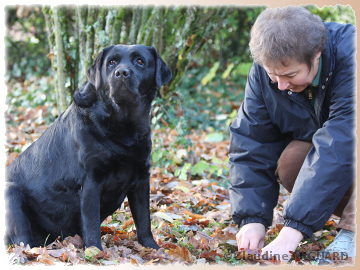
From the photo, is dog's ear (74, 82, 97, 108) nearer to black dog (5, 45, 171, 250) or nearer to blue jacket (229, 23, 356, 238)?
black dog (5, 45, 171, 250)

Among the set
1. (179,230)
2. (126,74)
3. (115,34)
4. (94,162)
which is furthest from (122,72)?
(115,34)

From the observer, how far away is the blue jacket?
2.22 m

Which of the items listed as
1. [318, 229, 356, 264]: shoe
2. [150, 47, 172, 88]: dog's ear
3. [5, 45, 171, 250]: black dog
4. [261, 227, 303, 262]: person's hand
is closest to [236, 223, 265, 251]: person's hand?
[261, 227, 303, 262]: person's hand

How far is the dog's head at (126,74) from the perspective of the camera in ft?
8.25

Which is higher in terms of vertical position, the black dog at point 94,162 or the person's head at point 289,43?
the person's head at point 289,43

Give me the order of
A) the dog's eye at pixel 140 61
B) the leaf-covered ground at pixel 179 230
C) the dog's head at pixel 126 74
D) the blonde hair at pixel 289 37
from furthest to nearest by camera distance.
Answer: the dog's eye at pixel 140 61 → the dog's head at pixel 126 74 → the leaf-covered ground at pixel 179 230 → the blonde hair at pixel 289 37

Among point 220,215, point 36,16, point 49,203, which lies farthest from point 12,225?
point 36,16

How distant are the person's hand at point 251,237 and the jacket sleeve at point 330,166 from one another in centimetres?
26

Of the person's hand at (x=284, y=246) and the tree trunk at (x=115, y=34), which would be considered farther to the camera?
the tree trunk at (x=115, y=34)

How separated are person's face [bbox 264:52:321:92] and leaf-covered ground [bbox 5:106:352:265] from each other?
106 cm

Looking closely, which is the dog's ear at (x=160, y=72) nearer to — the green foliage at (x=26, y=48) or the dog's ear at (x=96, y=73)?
the dog's ear at (x=96, y=73)

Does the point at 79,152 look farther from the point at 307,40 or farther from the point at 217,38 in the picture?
the point at 217,38

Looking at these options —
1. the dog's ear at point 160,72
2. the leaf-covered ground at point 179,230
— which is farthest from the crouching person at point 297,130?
the dog's ear at point 160,72

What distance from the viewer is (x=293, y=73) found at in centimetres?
223
